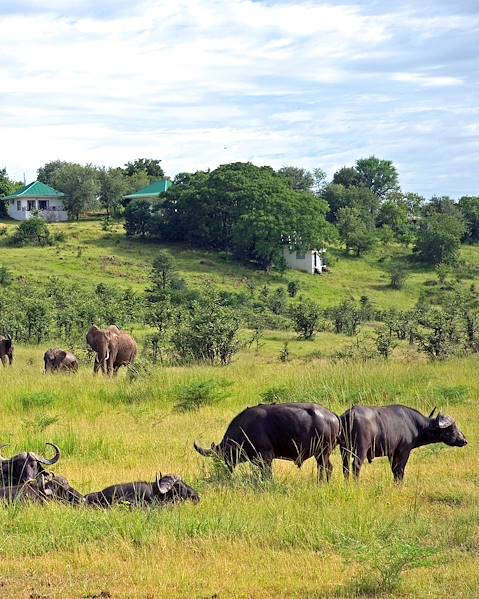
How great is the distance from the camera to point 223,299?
163 feet

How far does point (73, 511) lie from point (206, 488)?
63.0 inches

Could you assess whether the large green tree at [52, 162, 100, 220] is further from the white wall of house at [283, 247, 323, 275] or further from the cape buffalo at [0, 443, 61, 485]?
the cape buffalo at [0, 443, 61, 485]

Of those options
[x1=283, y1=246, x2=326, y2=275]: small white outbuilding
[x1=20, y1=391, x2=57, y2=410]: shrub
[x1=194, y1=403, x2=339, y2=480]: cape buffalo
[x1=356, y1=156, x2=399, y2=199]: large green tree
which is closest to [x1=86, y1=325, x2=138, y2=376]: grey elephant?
[x1=20, y1=391, x2=57, y2=410]: shrub

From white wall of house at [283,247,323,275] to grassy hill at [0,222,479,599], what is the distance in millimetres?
47853

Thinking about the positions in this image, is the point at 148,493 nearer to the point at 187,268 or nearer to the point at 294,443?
the point at 294,443

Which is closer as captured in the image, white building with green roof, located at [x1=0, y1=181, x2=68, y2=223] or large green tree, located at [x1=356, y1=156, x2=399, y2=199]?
white building with green roof, located at [x1=0, y1=181, x2=68, y2=223]

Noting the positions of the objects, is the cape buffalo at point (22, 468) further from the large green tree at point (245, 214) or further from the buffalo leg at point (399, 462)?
the large green tree at point (245, 214)

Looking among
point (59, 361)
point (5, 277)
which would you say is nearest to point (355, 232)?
point (5, 277)

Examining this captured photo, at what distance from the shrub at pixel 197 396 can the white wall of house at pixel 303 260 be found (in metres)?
50.0

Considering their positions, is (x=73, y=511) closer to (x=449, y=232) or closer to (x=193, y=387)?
(x=193, y=387)

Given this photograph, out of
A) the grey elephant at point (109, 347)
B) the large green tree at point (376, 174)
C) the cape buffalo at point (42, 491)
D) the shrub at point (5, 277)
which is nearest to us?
the cape buffalo at point (42, 491)

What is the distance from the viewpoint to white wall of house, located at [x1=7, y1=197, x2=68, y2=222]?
263 feet

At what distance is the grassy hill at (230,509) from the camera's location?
738cm

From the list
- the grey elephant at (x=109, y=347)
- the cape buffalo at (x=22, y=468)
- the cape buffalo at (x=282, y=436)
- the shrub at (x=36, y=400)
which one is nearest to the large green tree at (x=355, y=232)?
the grey elephant at (x=109, y=347)
